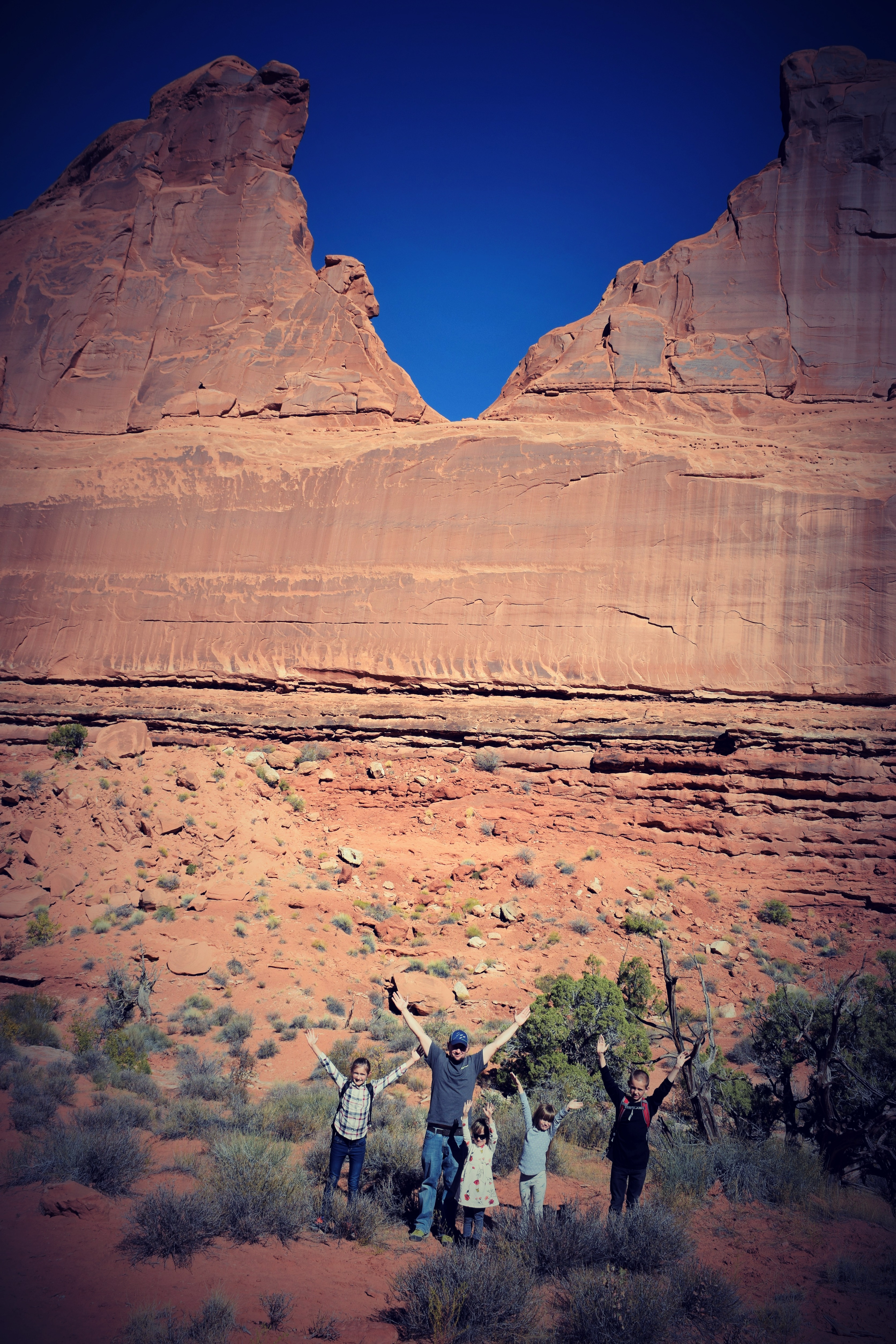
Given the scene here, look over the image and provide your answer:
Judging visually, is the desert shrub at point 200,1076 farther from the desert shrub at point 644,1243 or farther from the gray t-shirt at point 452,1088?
the desert shrub at point 644,1243

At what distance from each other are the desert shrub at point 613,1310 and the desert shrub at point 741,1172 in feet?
5.85

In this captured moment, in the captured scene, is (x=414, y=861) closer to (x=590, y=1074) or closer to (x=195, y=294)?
(x=590, y=1074)

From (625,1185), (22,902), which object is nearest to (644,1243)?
(625,1185)

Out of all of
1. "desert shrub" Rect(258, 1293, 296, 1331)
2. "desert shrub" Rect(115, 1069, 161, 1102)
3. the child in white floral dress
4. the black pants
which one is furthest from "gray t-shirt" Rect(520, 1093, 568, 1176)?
"desert shrub" Rect(115, 1069, 161, 1102)

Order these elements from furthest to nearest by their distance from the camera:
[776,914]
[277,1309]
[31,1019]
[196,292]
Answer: [196,292] → [776,914] → [31,1019] → [277,1309]

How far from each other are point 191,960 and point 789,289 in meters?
20.3

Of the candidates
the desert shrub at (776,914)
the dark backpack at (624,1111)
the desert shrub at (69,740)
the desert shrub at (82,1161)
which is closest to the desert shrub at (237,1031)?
the desert shrub at (82,1161)

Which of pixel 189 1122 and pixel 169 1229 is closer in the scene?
pixel 169 1229

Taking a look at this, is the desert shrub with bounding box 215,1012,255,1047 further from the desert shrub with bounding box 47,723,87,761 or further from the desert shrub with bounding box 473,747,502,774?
the desert shrub with bounding box 47,723,87,761

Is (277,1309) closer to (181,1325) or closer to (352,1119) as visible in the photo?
(181,1325)

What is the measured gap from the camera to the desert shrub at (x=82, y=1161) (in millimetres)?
5305

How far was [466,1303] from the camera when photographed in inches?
172

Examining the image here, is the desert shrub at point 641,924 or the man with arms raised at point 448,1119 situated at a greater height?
the desert shrub at point 641,924

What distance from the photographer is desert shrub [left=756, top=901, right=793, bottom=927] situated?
14031 millimetres
